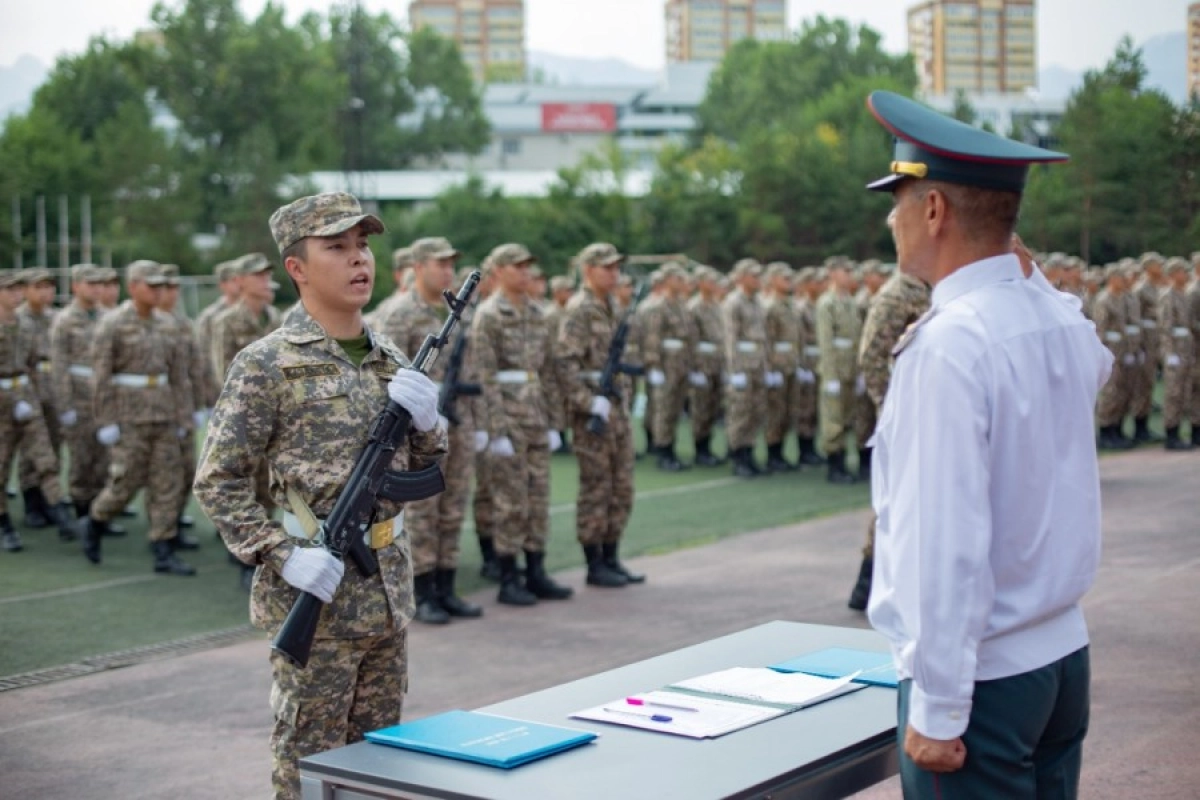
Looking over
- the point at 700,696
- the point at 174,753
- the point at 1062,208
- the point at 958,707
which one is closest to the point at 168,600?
the point at 174,753

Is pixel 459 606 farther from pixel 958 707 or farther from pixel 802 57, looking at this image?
pixel 802 57

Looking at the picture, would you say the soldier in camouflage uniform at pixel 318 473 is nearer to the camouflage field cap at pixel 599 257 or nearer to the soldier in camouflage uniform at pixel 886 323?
the soldier in camouflage uniform at pixel 886 323

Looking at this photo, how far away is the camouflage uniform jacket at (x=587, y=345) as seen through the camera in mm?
10336

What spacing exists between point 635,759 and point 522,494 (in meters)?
6.42

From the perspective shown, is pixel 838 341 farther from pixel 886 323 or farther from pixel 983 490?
pixel 983 490

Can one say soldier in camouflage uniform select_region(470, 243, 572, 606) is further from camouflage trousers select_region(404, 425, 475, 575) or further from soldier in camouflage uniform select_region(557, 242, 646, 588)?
soldier in camouflage uniform select_region(557, 242, 646, 588)

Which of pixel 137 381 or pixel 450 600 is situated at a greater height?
pixel 137 381

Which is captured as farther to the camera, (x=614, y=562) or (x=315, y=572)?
(x=614, y=562)

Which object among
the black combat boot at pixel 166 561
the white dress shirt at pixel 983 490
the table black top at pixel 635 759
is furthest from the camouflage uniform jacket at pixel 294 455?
the black combat boot at pixel 166 561

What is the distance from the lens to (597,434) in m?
10.2

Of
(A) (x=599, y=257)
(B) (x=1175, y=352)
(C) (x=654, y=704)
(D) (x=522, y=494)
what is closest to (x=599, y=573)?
(D) (x=522, y=494)

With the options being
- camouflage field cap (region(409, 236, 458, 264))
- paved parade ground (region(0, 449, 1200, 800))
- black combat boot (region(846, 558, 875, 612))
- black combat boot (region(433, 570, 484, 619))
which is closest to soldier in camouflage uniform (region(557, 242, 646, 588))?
paved parade ground (region(0, 449, 1200, 800))

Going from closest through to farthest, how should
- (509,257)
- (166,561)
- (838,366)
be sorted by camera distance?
(509,257) < (166,561) < (838,366)

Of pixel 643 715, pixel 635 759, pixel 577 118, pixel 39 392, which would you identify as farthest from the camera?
pixel 577 118
